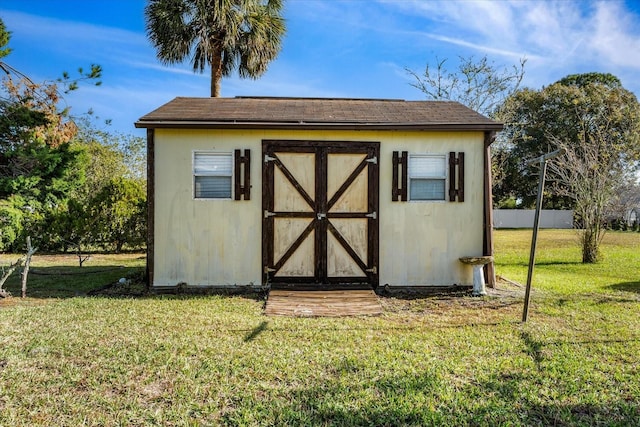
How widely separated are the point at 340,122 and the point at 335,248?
2.20 m

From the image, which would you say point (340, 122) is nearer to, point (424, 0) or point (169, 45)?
point (424, 0)

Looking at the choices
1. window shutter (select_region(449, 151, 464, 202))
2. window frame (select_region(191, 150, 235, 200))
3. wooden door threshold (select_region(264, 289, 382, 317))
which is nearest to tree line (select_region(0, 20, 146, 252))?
window frame (select_region(191, 150, 235, 200))

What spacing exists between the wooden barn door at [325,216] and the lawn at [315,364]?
1111 mm

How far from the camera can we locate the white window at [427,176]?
6.90 meters

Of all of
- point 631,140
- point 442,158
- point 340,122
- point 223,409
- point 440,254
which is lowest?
point 223,409

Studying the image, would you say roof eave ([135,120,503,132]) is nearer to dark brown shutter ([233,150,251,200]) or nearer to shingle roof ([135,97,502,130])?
shingle roof ([135,97,502,130])

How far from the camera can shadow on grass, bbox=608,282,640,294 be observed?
7036mm

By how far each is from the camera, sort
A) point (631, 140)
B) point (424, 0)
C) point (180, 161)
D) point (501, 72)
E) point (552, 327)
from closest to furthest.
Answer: point (552, 327) < point (180, 161) < point (424, 0) < point (501, 72) < point (631, 140)

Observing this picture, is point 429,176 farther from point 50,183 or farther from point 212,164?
point 50,183

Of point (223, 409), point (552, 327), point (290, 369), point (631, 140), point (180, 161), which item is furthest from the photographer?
point (631, 140)

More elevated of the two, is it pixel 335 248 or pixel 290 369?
pixel 335 248

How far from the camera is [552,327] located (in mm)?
4773

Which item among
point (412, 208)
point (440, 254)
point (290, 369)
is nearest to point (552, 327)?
point (440, 254)

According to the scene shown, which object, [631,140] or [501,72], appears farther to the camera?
[631,140]
